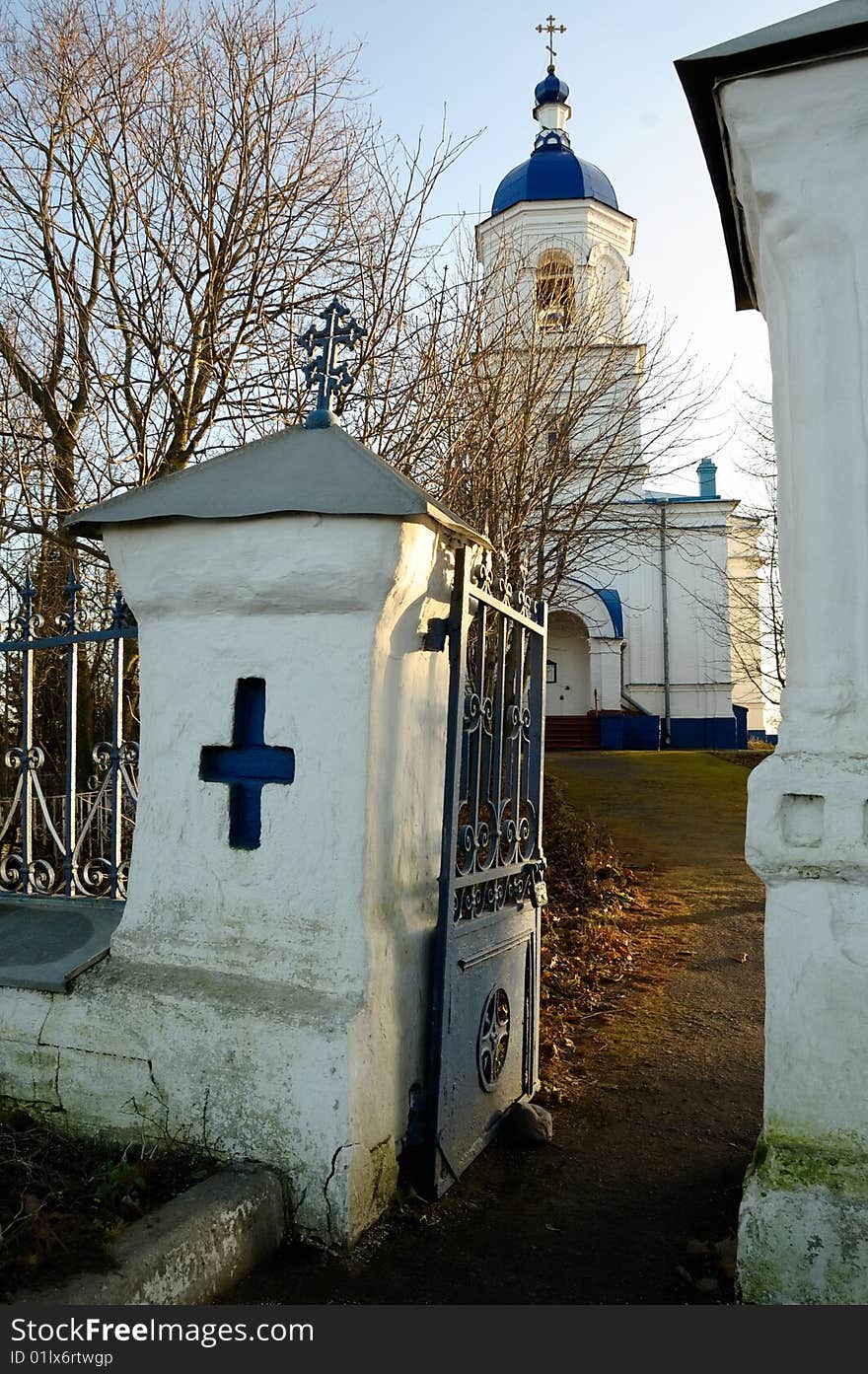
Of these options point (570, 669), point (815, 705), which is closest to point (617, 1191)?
point (815, 705)

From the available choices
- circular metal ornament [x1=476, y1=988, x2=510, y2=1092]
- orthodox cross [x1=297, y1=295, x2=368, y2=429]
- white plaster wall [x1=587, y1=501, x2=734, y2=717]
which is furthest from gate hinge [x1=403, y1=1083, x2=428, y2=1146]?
white plaster wall [x1=587, y1=501, x2=734, y2=717]

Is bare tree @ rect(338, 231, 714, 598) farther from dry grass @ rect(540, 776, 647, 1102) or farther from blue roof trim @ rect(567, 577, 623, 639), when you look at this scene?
A: blue roof trim @ rect(567, 577, 623, 639)

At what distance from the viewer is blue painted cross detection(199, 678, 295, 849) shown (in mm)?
3275

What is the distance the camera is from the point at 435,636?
11.6 ft

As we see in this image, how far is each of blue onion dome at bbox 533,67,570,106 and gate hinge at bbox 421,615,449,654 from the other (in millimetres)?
21774

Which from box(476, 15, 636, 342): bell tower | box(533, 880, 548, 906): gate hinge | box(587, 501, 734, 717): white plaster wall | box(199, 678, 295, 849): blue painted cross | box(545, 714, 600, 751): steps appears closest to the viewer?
box(199, 678, 295, 849): blue painted cross

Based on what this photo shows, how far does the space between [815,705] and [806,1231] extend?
53.3 inches

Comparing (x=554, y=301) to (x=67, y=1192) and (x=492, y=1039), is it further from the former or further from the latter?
(x=67, y=1192)

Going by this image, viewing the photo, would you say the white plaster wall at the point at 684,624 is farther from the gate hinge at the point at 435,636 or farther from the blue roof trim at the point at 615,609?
the gate hinge at the point at 435,636

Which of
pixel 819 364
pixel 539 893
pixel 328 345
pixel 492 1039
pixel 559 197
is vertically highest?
pixel 559 197

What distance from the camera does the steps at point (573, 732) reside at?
2338cm

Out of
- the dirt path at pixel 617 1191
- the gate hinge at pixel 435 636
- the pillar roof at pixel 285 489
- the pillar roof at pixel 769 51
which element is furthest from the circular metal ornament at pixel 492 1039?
Result: the pillar roof at pixel 769 51

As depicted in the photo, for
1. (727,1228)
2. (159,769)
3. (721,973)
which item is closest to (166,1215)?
(159,769)

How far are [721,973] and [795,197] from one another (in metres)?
5.25
